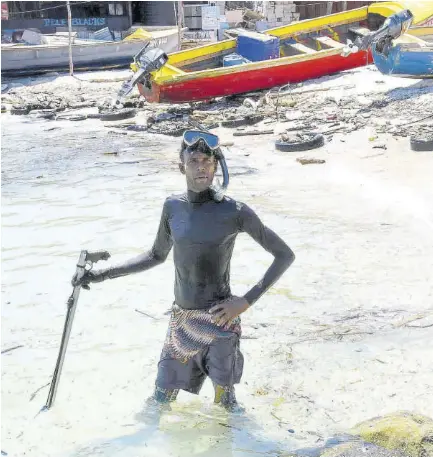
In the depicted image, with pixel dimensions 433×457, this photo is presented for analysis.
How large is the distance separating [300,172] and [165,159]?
2943mm

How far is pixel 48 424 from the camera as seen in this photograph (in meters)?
4.63

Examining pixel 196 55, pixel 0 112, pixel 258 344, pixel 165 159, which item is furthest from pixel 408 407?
pixel 0 112

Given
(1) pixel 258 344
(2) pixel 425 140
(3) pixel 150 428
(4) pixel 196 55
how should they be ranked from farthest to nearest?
1. (4) pixel 196 55
2. (2) pixel 425 140
3. (1) pixel 258 344
4. (3) pixel 150 428

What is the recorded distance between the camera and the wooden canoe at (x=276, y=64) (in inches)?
680

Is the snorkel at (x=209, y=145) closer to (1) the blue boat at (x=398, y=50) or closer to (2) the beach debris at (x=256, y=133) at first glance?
(2) the beach debris at (x=256, y=133)

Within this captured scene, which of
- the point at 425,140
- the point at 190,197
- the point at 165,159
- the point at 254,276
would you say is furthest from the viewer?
the point at 165,159

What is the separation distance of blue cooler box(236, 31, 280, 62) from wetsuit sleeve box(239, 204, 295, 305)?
16.2m

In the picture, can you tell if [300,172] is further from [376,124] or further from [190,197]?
[190,197]

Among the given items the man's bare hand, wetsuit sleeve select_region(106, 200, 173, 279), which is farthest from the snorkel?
the man's bare hand

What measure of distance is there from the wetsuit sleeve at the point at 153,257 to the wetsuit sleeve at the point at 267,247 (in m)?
0.49

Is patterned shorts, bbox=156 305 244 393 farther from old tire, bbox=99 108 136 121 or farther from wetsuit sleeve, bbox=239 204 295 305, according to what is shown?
old tire, bbox=99 108 136 121

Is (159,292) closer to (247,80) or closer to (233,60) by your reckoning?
(247,80)

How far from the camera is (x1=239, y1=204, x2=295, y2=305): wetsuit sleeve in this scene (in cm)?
374

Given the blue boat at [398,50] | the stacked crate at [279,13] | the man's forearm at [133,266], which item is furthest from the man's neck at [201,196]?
the stacked crate at [279,13]
